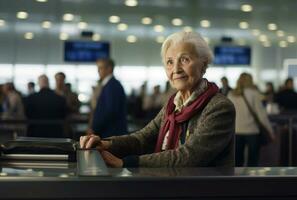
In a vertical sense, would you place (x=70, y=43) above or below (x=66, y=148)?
above

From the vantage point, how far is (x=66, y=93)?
46.0 ft

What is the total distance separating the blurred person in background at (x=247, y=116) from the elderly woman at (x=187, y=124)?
6.42 meters

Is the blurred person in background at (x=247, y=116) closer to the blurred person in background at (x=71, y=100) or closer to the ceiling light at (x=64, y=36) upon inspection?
the blurred person in background at (x=71, y=100)

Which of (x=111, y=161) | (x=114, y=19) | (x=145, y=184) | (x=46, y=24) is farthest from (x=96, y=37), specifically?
(x=145, y=184)

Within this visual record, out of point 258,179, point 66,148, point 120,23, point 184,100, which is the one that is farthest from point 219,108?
point 120,23

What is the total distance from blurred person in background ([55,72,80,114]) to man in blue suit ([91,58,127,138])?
136 inches

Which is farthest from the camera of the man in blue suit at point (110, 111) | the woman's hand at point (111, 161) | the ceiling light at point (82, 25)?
the ceiling light at point (82, 25)

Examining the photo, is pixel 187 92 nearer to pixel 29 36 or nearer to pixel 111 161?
pixel 111 161

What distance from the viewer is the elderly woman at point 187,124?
2561 mm

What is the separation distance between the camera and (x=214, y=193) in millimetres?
1854

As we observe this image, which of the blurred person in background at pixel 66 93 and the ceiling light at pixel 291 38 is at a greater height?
the ceiling light at pixel 291 38

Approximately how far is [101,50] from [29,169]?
840 inches

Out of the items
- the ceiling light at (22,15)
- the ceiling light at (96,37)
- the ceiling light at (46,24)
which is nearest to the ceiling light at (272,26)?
the ceiling light at (96,37)

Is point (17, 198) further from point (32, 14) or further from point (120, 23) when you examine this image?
point (120, 23)
